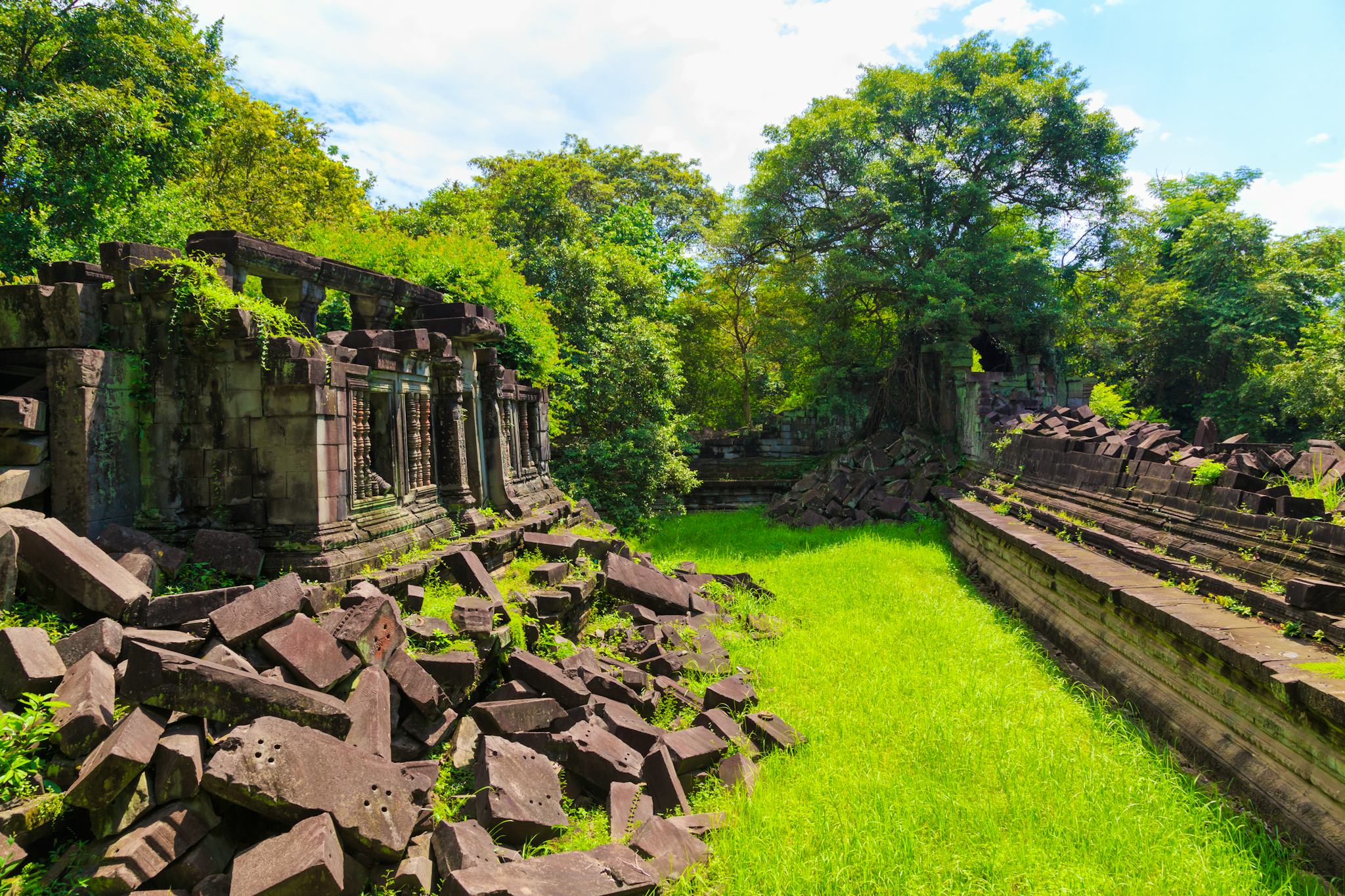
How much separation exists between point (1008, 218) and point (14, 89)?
21.0 meters

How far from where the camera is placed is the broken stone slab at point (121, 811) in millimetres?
2855

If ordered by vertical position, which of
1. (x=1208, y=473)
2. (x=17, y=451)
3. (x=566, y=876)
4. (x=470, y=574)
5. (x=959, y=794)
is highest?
(x=17, y=451)

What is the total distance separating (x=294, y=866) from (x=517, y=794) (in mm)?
1192

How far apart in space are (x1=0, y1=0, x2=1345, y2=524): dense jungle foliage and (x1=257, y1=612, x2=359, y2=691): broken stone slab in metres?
8.34

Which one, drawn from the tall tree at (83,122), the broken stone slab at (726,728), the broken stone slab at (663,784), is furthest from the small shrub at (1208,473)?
the tall tree at (83,122)

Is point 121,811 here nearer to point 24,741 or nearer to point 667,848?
point 24,741

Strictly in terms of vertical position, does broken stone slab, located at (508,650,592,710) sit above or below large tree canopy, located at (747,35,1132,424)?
below

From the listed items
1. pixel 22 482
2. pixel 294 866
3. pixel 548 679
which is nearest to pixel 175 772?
pixel 294 866

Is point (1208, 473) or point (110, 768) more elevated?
point (1208, 473)

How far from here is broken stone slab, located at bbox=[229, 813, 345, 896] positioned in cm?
271

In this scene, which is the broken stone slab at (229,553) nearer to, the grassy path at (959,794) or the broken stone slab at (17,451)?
the broken stone slab at (17,451)

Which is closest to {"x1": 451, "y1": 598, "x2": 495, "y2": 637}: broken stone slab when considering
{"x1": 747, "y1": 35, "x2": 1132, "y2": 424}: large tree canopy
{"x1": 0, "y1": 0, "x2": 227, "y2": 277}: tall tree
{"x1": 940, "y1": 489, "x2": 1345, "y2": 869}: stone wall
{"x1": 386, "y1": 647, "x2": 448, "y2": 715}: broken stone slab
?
{"x1": 386, "y1": 647, "x2": 448, "y2": 715}: broken stone slab

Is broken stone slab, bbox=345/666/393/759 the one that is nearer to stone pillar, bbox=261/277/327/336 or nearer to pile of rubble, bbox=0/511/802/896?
pile of rubble, bbox=0/511/802/896

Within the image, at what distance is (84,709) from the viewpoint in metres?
3.02
